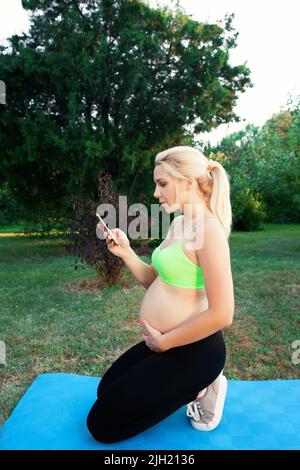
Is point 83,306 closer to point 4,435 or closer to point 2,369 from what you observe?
point 2,369

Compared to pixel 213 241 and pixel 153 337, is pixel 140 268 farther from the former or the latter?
pixel 213 241

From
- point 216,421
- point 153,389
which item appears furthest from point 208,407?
point 153,389

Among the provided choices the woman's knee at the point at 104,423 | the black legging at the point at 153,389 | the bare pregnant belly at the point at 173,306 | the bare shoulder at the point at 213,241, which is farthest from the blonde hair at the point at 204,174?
the woman's knee at the point at 104,423

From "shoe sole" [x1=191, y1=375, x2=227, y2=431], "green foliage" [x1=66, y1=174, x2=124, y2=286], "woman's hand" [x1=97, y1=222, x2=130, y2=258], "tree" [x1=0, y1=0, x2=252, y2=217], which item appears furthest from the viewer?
"tree" [x1=0, y1=0, x2=252, y2=217]

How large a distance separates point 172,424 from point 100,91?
8946 millimetres

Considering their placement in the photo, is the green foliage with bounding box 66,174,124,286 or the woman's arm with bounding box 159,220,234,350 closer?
the woman's arm with bounding box 159,220,234,350

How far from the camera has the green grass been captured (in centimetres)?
372

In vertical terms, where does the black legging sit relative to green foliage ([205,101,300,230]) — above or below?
below

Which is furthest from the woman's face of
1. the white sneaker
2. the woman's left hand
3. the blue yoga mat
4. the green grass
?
the green grass

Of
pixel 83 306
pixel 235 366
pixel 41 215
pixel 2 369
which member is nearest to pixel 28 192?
pixel 41 215

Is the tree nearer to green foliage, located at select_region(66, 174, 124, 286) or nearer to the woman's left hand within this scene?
green foliage, located at select_region(66, 174, 124, 286)

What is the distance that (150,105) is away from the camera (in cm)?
1024

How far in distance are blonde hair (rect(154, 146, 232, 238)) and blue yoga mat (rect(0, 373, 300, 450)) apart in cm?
100

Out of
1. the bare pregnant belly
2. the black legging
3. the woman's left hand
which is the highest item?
the bare pregnant belly
